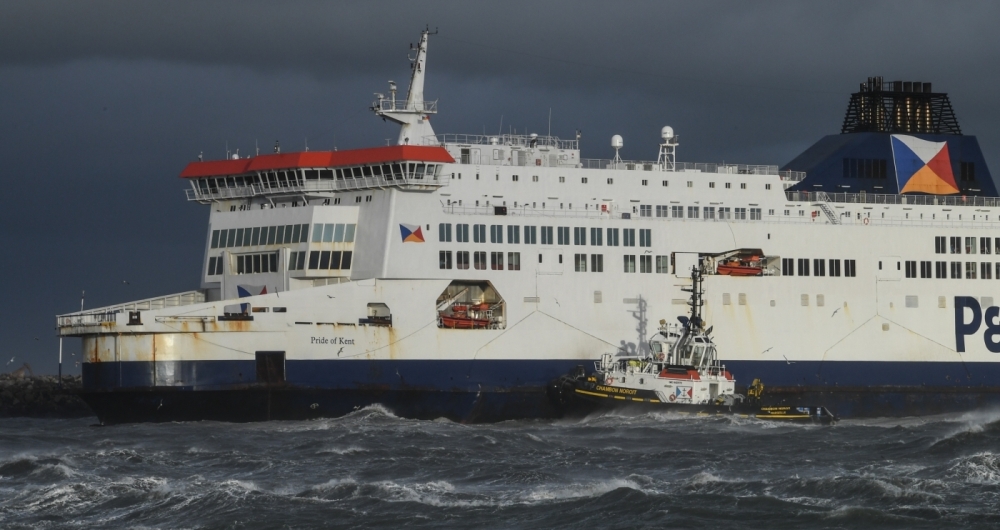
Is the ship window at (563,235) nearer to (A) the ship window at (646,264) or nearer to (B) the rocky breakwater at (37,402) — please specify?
(A) the ship window at (646,264)

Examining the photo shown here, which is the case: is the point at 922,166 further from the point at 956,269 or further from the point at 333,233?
the point at 333,233

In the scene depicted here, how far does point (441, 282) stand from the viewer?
39.8 m

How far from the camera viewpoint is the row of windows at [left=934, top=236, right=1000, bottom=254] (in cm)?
4491

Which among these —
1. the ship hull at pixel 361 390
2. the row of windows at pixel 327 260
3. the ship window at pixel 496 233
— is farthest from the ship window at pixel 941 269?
the row of windows at pixel 327 260

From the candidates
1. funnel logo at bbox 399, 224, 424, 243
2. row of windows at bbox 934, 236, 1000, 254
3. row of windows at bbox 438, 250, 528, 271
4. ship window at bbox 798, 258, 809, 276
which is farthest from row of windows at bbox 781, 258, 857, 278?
funnel logo at bbox 399, 224, 424, 243

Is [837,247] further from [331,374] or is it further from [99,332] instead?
[99,332]

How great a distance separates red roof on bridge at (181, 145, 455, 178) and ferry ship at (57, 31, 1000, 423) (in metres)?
0.07

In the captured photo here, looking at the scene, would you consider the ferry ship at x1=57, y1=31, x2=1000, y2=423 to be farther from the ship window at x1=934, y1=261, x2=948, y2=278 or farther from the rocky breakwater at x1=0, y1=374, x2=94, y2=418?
the rocky breakwater at x1=0, y1=374, x2=94, y2=418

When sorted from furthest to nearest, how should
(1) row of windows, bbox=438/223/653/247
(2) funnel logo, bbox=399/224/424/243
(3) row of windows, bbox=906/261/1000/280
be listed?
Result: (3) row of windows, bbox=906/261/1000/280 → (1) row of windows, bbox=438/223/653/247 → (2) funnel logo, bbox=399/224/424/243

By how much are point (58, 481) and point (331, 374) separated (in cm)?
1025

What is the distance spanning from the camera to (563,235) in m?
41.2

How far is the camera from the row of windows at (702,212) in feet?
142

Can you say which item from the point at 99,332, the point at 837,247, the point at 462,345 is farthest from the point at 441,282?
the point at 837,247

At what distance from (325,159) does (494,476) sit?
1438 cm
